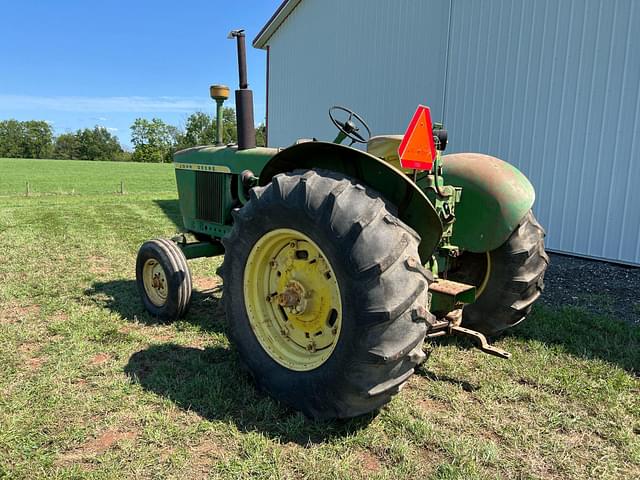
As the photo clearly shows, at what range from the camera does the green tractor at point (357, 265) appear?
2.23 m

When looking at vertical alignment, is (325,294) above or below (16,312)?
above

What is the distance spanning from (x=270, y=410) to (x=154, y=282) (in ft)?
6.72

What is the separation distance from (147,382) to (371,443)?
1.46 metres

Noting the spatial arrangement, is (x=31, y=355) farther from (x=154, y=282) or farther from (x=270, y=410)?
(x=270, y=410)

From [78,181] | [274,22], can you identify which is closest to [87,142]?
[78,181]

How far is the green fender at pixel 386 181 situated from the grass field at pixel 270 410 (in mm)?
966

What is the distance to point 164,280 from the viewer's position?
4.18 m

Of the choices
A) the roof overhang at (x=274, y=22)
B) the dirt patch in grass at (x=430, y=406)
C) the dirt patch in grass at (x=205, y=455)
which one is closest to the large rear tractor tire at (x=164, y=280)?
the dirt patch in grass at (x=205, y=455)

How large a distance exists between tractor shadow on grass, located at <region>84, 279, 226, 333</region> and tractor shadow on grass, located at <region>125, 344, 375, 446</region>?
55 cm

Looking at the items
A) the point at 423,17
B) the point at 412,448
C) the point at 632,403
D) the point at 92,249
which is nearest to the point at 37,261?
the point at 92,249

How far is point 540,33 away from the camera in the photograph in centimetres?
691

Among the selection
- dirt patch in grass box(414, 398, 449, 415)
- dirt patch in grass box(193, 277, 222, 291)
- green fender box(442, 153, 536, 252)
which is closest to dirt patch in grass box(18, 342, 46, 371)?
dirt patch in grass box(193, 277, 222, 291)

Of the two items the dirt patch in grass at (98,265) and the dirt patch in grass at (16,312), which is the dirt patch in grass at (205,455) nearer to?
the dirt patch in grass at (16,312)

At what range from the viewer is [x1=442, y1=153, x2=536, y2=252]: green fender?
3.19 meters
